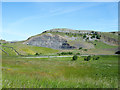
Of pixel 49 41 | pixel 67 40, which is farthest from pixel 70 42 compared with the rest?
pixel 49 41

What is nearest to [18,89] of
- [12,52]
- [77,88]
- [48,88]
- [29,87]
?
[29,87]

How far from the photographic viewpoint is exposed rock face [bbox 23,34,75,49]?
497 feet

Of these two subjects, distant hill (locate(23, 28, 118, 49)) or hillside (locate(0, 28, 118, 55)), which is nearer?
hillside (locate(0, 28, 118, 55))

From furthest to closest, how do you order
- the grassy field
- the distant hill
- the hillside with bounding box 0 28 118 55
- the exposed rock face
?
the exposed rock face
the distant hill
the hillside with bounding box 0 28 118 55
the grassy field

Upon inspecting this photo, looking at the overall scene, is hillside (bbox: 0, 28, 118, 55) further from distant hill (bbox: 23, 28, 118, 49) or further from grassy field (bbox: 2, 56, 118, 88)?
grassy field (bbox: 2, 56, 118, 88)

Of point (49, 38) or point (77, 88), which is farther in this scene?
point (49, 38)

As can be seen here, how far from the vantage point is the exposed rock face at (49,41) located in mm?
151500

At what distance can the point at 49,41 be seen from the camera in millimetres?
157000

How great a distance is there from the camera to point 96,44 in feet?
539

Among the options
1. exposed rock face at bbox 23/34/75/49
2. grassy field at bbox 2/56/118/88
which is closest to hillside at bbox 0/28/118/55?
exposed rock face at bbox 23/34/75/49

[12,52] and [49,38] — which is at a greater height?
[49,38]

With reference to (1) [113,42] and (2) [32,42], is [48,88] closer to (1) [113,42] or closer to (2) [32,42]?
(2) [32,42]

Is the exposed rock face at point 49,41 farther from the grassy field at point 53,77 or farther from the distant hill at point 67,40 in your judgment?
the grassy field at point 53,77

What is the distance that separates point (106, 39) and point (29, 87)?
185180 mm
